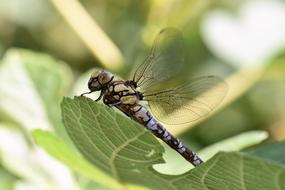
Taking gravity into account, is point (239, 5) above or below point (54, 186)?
above

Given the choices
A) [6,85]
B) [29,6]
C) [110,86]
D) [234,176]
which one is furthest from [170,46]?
[29,6]

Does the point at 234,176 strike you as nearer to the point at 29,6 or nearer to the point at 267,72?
the point at 267,72

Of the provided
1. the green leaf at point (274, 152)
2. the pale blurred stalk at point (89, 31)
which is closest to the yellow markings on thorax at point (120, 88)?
the pale blurred stalk at point (89, 31)

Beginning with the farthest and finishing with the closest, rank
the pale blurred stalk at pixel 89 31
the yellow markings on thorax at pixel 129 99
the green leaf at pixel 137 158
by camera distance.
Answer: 1. the pale blurred stalk at pixel 89 31
2. the yellow markings on thorax at pixel 129 99
3. the green leaf at pixel 137 158

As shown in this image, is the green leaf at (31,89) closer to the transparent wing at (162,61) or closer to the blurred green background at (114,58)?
the blurred green background at (114,58)

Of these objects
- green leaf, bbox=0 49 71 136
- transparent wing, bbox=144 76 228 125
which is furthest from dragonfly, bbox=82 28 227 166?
green leaf, bbox=0 49 71 136

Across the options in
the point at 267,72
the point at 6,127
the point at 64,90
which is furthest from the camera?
the point at 267,72
